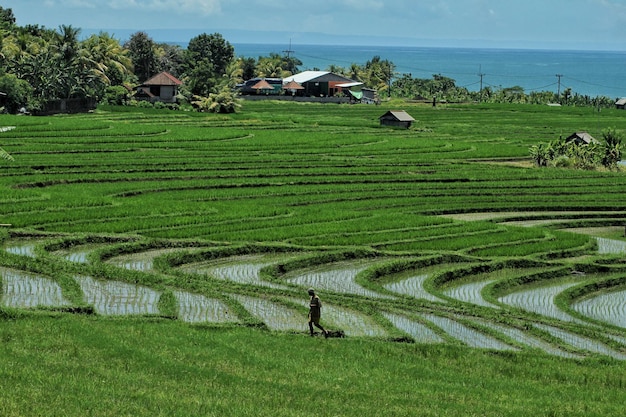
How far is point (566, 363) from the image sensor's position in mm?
16438

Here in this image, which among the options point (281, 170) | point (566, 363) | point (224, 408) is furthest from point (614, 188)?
point (224, 408)

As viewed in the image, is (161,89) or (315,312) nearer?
(315,312)

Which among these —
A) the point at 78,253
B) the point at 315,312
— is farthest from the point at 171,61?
the point at 315,312

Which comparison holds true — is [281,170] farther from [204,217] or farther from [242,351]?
[242,351]

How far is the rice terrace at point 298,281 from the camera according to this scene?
44.0 feet

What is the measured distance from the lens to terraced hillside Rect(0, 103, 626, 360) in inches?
765

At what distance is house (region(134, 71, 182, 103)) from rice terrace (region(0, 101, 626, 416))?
30699 mm

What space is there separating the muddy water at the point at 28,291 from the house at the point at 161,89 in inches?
2336

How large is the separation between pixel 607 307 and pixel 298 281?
6502mm

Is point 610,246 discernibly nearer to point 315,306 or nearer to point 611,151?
point 315,306

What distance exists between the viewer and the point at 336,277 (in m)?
23.3

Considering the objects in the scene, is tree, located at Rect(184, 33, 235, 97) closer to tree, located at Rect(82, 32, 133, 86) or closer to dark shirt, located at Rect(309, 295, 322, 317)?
tree, located at Rect(82, 32, 133, 86)

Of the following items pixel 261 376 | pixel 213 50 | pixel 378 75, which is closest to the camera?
pixel 261 376

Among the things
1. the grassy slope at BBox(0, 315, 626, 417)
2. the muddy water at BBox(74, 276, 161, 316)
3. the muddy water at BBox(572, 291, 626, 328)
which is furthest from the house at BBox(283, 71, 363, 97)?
the grassy slope at BBox(0, 315, 626, 417)
